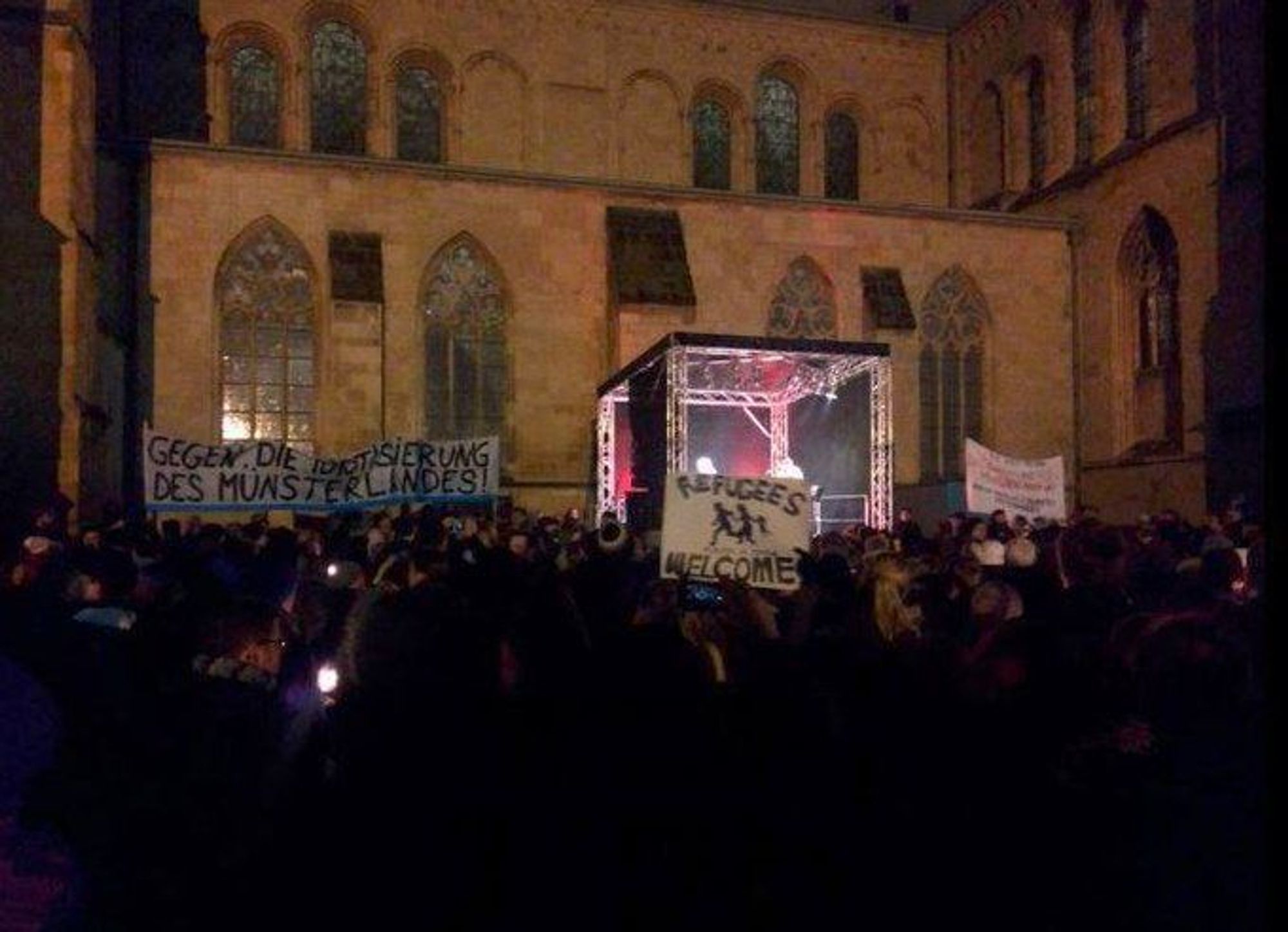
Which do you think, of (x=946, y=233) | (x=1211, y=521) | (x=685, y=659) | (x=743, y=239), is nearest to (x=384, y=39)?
(x=743, y=239)

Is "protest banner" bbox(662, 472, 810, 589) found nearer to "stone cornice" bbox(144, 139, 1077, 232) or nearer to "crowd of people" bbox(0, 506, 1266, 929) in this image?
"crowd of people" bbox(0, 506, 1266, 929)

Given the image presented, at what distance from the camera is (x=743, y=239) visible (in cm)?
2353

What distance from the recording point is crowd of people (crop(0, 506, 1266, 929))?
3.36 metres

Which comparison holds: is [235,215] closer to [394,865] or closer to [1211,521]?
[1211,521]

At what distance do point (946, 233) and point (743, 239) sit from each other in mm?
3887

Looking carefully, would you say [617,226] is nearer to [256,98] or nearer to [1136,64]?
[256,98]

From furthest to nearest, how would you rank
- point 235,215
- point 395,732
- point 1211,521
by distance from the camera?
point 235,215 → point 1211,521 → point 395,732

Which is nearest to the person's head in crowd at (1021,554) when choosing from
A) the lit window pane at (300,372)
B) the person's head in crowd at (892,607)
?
the person's head in crowd at (892,607)

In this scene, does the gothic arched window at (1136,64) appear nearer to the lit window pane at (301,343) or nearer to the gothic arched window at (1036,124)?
the gothic arched window at (1036,124)

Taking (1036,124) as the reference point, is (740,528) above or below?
below

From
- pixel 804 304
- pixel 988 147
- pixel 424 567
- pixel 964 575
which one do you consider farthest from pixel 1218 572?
pixel 988 147

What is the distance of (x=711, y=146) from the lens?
2970 centimetres

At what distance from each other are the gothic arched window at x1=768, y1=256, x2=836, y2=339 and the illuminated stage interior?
2564 millimetres

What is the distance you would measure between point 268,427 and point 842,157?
1541 centimetres
